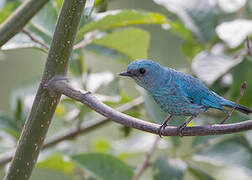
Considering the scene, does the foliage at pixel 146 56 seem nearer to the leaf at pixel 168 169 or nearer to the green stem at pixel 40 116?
the leaf at pixel 168 169

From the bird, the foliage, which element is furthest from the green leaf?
the bird

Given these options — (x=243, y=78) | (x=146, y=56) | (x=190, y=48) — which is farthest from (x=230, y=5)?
(x=146, y=56)

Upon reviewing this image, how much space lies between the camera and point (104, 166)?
7.90ft

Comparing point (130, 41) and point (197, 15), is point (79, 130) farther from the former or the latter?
point (197, 15)

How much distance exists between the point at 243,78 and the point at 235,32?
0.85 feet

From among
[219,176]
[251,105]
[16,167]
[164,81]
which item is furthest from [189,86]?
[219,176]

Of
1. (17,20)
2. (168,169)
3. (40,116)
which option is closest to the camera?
(40,116)

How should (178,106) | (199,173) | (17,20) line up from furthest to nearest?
1. (199,173)
2. (178,106)
3. (17,20)

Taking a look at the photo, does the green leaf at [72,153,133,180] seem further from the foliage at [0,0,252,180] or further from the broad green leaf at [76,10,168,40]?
the broad green leaf at [76,10,168,40]

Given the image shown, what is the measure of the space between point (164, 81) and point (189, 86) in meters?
0.12

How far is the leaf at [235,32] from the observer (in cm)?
238

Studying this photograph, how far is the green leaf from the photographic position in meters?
2.38

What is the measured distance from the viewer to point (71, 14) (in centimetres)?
147

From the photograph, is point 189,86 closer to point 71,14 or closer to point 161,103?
point 161,103
